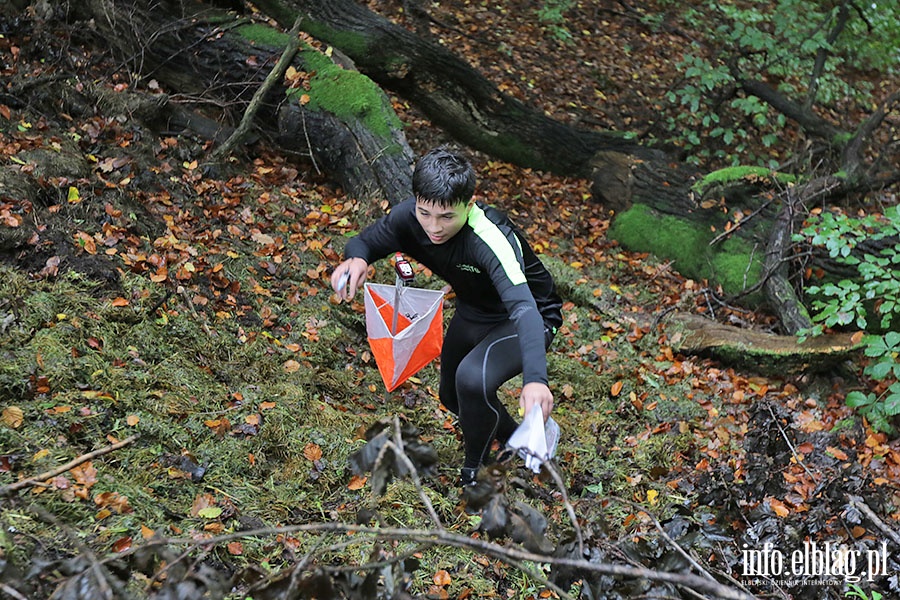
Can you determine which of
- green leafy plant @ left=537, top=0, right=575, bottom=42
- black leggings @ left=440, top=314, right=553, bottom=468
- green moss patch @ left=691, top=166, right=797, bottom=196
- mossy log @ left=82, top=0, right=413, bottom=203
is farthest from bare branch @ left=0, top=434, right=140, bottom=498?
green leafy plant @ left=537, top=0, right=575, bottom=42

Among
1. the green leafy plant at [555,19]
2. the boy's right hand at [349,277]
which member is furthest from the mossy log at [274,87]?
the green leafy plant at [555,19]

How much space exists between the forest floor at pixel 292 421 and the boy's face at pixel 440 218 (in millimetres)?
921

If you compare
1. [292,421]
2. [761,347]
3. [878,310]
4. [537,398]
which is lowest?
[761,347]

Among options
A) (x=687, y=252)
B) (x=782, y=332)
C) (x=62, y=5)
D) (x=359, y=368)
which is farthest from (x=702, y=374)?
(x=62, y=5)

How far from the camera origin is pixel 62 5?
573cm

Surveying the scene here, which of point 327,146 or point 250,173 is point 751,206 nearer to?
point 327,146

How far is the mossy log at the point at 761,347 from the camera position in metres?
4.98

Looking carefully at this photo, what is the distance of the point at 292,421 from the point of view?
3.58 metres

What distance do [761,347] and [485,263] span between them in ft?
10.1

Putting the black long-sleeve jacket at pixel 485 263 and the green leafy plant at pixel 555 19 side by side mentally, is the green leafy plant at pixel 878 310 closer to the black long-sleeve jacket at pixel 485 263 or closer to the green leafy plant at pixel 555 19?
the black long-sleeve jacket at pixel 485 263

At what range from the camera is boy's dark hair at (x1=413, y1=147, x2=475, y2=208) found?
2914 mm

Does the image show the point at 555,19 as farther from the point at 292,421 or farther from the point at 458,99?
the point at 292,421


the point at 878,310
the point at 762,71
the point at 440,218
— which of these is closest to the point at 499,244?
the point at 440,218

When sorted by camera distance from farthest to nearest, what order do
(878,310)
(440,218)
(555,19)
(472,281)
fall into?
(555,19) < (878,310) < (472,281) < (440,218)
